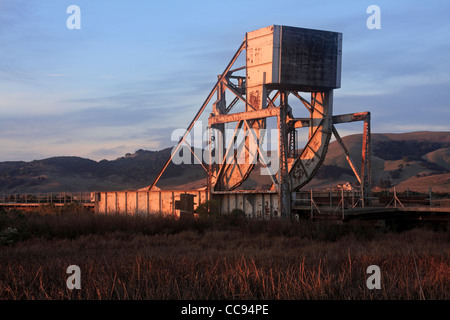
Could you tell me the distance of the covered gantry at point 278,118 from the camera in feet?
94.5

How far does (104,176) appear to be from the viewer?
146m

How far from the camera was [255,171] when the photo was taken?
117625mm

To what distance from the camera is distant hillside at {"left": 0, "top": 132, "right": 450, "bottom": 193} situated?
102438mm

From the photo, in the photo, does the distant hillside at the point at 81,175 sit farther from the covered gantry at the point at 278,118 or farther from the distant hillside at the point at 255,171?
the covered gantry at the point at 278,118

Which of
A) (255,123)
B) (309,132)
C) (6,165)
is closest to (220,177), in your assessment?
(255,123)

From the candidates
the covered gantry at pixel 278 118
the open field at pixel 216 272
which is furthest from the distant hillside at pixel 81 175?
the open field at pixel 216 272

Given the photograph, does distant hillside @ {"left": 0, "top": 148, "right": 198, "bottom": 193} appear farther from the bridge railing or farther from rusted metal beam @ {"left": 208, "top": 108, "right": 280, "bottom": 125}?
rusted metal beam @ {"left": 208, "top": 108, "right": 280, "bottom": 125}

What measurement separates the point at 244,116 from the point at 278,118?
125 inches

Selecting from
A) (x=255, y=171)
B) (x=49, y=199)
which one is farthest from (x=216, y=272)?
(x=255, y=171)

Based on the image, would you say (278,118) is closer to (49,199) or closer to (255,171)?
(49,199)

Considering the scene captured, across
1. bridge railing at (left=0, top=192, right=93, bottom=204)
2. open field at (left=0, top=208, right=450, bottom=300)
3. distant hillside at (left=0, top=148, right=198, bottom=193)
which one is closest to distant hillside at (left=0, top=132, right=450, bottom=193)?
distant hillside at (left=0, top=148, right=198, bottom=193)
